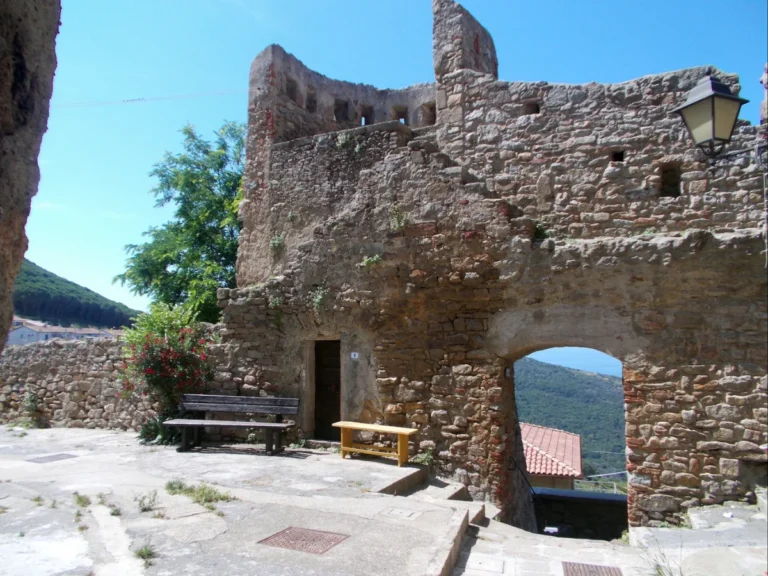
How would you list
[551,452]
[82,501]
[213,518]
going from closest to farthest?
1. [213,518]
2. [82,501]
3. [551,452]

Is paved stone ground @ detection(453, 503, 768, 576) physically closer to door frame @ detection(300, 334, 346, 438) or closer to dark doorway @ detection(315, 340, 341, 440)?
door frame @ detection(300, 334, 346, 438)

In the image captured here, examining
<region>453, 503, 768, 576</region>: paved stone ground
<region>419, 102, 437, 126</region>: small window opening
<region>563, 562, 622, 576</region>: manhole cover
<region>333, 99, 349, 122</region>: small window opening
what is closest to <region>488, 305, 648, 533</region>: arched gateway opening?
<region>453, 503, 768, 576</region>: paved stone ground

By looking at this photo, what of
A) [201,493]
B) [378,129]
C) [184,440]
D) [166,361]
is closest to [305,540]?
[201,493]

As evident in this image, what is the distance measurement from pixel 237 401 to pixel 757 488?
7.02 meters

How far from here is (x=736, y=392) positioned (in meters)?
6.48

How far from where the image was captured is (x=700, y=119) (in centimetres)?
462

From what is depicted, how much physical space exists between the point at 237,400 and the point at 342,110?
28.3 ft

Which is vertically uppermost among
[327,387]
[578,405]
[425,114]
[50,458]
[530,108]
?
[425,114]

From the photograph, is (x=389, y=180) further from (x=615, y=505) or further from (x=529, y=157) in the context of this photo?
(x=615, y=505)

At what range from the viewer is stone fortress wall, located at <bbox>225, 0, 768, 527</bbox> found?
262 inches

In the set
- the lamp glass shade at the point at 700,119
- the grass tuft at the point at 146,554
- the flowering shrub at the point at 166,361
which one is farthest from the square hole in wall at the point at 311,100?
the grass tuft at the point at 146,554

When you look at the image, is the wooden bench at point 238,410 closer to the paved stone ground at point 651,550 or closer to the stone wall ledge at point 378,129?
the paved stone ground at point 651,550

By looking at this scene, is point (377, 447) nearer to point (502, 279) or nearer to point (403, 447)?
point (403, 447)

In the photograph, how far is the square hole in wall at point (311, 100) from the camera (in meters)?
13.7
